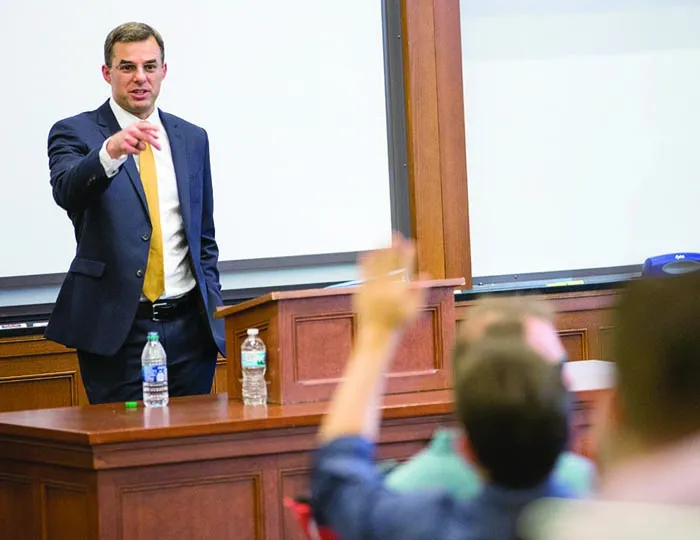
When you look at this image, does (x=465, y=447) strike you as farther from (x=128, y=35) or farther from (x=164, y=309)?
(x=128, y=35)

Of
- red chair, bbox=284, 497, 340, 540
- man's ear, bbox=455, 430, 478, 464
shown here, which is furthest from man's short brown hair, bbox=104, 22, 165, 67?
man's ear, bbox=455, 430, 478, 464

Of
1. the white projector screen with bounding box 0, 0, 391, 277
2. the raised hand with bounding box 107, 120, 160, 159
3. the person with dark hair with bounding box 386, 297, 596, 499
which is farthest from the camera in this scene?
the white projector screen with bounding box 0, 0, 391, 277

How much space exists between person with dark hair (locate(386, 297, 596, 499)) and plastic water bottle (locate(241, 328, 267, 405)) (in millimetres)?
1667

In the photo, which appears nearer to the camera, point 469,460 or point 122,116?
point 469,460

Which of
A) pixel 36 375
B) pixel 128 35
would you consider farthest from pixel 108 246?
pixel 36 375

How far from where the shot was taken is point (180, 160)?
3834 mm

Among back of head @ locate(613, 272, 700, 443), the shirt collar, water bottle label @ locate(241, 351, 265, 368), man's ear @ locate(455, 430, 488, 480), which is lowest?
water bottle label @ locate(241, 351, 265, 368)

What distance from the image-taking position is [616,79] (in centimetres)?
580

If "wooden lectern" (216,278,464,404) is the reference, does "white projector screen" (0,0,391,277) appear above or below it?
above

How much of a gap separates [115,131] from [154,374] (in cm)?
80

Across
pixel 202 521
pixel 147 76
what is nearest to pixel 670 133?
pixel 147 76

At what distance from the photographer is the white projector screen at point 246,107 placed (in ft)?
16.4

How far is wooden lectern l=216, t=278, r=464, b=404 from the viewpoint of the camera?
326cm

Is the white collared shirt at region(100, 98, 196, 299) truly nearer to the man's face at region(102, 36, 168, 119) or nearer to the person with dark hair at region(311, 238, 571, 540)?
the man's face at region(102, 36, 168, 119)
